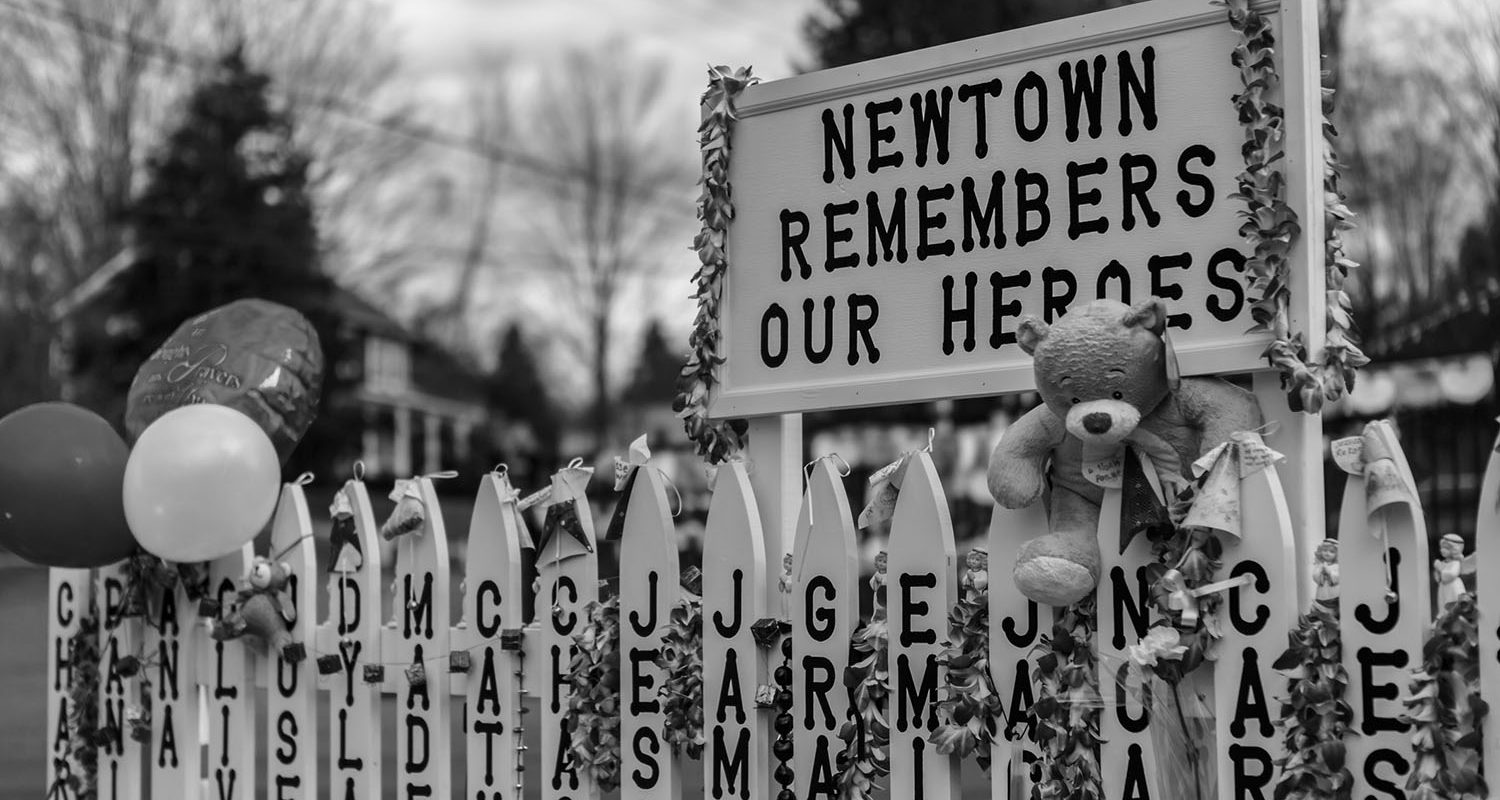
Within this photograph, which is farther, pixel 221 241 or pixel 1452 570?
pixel 221 241

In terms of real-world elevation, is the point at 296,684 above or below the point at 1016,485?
below

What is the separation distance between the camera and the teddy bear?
262 centimetres

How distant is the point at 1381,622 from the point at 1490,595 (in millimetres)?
176

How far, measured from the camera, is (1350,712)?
2.44 m

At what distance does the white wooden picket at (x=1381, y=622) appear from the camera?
2.37m

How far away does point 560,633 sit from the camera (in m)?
3.44

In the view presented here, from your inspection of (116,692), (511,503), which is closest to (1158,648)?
(511,503)

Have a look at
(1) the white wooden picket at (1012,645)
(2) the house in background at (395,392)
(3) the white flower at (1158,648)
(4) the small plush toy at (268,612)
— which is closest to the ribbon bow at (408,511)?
(4) the small plush toy at (268,612)

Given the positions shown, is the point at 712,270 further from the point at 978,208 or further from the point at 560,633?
the point at 560,633

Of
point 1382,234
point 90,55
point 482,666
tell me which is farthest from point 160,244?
point 482,666

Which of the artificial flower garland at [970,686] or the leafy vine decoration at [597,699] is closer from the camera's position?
the artificial flower garland at [970,686]

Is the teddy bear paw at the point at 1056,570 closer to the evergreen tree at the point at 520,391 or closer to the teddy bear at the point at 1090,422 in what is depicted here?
the teddy bear at the point at 1090,422

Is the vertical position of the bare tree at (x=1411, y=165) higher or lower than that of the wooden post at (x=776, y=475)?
higher

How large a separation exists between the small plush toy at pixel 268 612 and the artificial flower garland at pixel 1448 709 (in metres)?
2.76
